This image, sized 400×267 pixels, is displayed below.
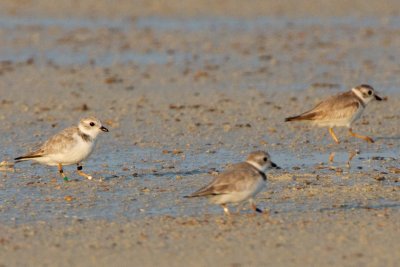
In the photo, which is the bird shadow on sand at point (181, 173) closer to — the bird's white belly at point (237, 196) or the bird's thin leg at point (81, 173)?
the bird's thin leg at point (81, 173)

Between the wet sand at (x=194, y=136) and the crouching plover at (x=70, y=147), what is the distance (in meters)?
0.32

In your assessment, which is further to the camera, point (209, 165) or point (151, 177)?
point (209, 165)

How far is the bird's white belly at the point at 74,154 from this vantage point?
1184 centimetres

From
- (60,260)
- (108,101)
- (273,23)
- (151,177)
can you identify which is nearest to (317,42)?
(273,23)

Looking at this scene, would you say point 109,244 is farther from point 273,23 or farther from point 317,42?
point 273,23

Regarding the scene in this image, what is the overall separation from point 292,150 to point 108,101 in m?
5.31

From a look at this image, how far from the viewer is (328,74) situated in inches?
824

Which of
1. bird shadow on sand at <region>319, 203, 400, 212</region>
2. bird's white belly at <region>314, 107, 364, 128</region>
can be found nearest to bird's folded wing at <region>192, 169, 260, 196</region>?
bird shadow on sand at <region>319, 203, 400, 212</region>

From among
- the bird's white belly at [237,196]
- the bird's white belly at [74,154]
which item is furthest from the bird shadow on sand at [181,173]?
the bird's white belly at [237,196]

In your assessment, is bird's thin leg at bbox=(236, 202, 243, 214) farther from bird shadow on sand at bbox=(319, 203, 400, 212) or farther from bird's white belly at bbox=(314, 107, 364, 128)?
bird's white belly at bbox=(314, 107, 364, 128)

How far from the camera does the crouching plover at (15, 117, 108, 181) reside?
11852 millimetres

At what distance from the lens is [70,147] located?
11.8 metres

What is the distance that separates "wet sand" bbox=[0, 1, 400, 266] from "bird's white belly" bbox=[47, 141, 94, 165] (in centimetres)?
33

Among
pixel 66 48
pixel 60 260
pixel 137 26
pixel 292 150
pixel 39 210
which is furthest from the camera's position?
pixel 137 26
